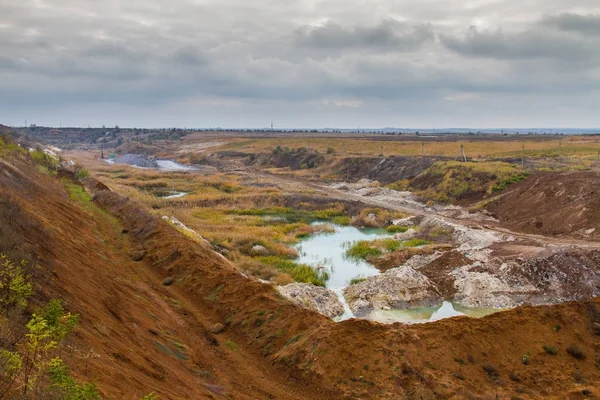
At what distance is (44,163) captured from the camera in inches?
2295

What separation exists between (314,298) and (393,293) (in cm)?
480

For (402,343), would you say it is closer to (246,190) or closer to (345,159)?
(246,190)

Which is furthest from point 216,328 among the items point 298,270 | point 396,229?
point 396,229

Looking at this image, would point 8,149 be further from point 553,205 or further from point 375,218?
point 553,205

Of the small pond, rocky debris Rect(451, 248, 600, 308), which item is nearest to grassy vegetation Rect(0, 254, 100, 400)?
the small pond

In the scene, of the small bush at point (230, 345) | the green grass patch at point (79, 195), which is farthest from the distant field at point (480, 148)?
the small bush at point (230, 345)

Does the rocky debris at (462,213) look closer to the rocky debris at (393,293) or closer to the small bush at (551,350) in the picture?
the rocky debris at (393,293)

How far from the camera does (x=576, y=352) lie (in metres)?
16.4

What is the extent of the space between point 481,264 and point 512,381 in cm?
1508

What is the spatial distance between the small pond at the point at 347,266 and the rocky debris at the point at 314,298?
637 mm

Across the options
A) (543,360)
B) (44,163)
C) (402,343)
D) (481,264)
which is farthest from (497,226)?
(44,163)

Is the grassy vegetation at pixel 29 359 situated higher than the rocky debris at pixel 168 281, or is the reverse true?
the grassy vegetation at pixel 29 359

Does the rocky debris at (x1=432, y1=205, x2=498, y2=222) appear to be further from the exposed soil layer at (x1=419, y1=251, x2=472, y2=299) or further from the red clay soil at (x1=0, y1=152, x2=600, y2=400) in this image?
the red clay soil at (x1=0, y1=152, x2=600, y2=400)

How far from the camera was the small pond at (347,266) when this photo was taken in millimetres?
24109
